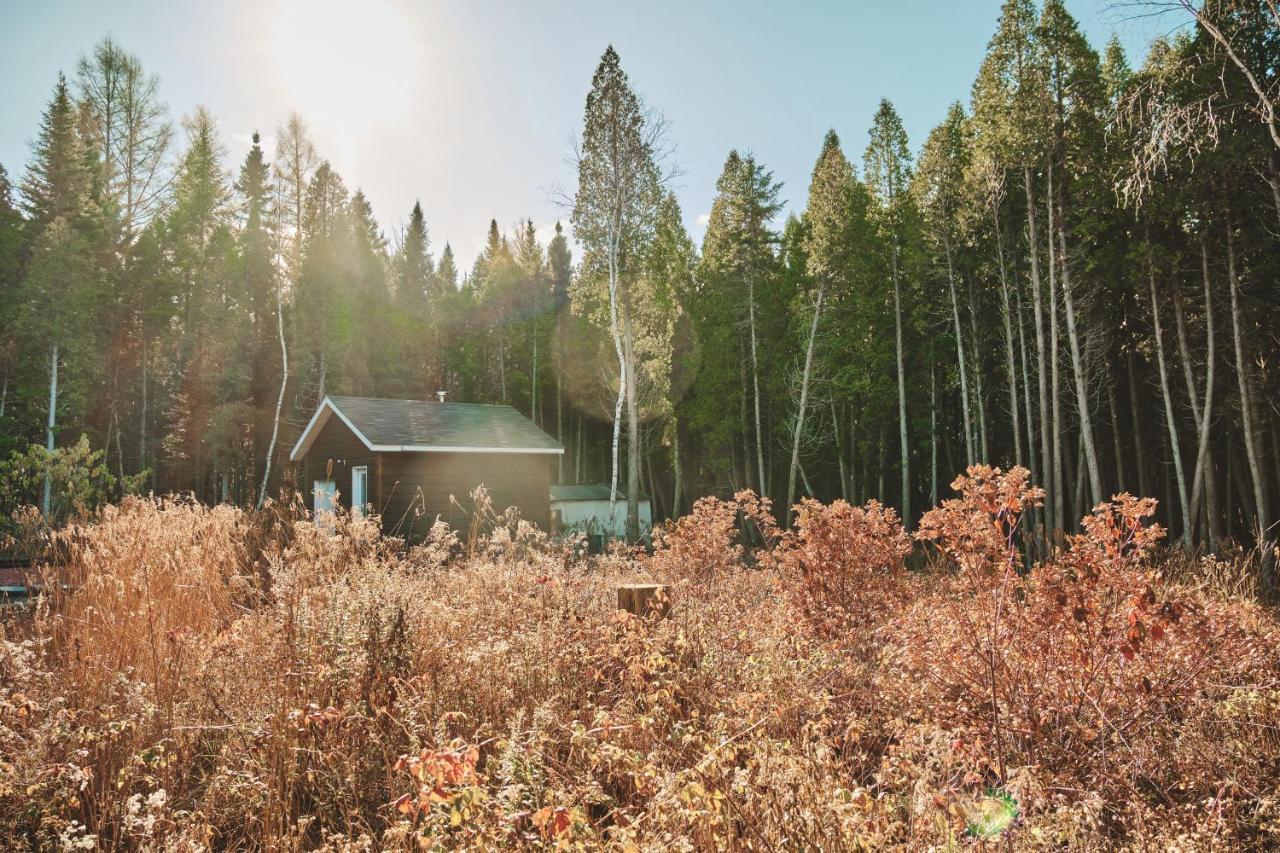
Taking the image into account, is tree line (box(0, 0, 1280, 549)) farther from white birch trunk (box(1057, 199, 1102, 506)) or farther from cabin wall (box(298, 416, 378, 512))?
cabin wall (box(298, 416, 378, 512))

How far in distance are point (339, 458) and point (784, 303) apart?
16.7 meters

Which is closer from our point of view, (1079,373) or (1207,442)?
(1207,442)

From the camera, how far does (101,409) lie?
992 inches

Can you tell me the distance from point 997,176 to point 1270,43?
19.1ft

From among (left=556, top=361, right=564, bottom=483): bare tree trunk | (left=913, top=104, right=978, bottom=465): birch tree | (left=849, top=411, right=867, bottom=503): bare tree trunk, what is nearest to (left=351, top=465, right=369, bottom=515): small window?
(left=556, top=361, right=564, bottom=483): bare tree trunk

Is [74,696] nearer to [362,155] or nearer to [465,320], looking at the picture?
[362,155]

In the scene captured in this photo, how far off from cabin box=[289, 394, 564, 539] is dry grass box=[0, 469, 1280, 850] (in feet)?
39.3

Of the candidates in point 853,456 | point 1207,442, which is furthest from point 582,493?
point 1207,442

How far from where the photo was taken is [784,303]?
1017 inches

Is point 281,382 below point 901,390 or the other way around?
the other way around

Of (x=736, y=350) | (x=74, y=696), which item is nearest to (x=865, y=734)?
(x=74, y=696)

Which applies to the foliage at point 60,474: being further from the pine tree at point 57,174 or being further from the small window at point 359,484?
the pine tree at point 57,174

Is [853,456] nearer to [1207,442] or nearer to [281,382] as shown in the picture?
[1207,442]

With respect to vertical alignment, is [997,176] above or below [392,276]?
below
